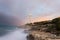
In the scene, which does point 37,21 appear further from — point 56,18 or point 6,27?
point 6,27

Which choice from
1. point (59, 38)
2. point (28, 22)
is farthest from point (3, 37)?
point (59, 38)

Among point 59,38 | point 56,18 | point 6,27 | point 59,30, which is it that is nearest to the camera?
point 59,38

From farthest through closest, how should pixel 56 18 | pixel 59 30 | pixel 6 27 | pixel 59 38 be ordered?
pixel 56 18, pixel 6 27, pixel 59 30, pixel 59 38

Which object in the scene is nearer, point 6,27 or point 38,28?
point 6,27

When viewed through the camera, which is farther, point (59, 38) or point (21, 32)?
point (21, 32)

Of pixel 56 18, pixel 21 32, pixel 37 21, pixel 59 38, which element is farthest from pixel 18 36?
pixel 59 38

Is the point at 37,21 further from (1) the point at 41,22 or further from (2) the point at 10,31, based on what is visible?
(2) the point at 10,31

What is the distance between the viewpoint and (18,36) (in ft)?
23.2

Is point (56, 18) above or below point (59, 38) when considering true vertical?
above

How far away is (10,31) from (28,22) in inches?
37.0

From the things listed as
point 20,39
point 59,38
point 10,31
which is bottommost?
point 59,38

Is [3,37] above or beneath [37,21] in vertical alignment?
beneath

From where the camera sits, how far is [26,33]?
6.62m

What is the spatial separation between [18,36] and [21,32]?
0.23 meters
